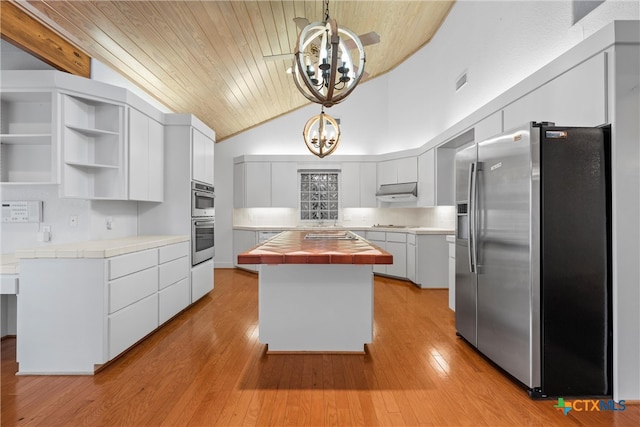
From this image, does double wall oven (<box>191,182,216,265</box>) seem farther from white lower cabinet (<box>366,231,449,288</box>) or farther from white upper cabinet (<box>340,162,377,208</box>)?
white lower cabinet (<box>366,231,449,288</box>)

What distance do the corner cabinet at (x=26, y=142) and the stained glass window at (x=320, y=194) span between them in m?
4.40

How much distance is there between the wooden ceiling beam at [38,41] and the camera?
8.29 ft

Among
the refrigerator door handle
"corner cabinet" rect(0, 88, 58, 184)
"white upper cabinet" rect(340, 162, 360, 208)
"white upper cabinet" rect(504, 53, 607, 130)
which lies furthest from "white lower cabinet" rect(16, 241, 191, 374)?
"white upper cabinet" rect(340, 162, 360, 208)

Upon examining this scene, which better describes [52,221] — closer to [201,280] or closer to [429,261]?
[201,280]

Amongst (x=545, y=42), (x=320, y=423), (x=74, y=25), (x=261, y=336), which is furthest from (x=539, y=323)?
(x=74, y=25)

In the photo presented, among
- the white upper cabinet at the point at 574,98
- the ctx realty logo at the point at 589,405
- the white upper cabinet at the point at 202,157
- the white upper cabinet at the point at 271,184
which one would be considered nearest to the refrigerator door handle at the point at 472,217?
the white upper cabinet at the point at 574,98

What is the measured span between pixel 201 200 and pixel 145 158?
96 cm

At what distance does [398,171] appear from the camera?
6.20m

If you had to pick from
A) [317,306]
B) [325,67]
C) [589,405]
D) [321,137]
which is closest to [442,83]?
[321,137]

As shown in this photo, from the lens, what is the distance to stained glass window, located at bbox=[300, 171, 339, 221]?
6.82 meters

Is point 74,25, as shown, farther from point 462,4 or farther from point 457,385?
point 462,4

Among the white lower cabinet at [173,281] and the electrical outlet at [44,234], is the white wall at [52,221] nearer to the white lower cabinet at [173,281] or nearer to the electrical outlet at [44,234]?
the electrical outlet at [44,234]

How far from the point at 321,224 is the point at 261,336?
14.3ft

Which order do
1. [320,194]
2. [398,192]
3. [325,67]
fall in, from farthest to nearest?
[320,194]
[398,192]
[325,67]
